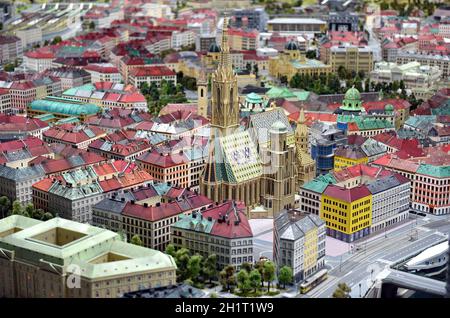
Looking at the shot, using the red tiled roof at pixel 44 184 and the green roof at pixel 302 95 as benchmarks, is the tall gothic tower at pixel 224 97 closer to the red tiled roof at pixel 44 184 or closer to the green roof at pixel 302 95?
the red tiled roof at pixel 44 184

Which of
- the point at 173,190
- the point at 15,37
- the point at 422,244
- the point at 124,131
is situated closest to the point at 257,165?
the point at 173,190

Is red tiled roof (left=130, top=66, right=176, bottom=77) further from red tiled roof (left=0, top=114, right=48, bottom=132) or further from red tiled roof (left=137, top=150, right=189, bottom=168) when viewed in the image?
red tiled roof (left=137, top=150, right=189, bottom=168)

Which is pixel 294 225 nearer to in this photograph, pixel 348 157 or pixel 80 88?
pixel 348 157

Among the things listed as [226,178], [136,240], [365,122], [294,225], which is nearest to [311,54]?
[365,122]

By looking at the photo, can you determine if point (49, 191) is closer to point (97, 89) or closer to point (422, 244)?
point (422, 244)

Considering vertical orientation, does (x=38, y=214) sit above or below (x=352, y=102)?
below

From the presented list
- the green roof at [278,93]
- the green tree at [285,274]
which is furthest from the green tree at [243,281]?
the green roof at [278,93]
